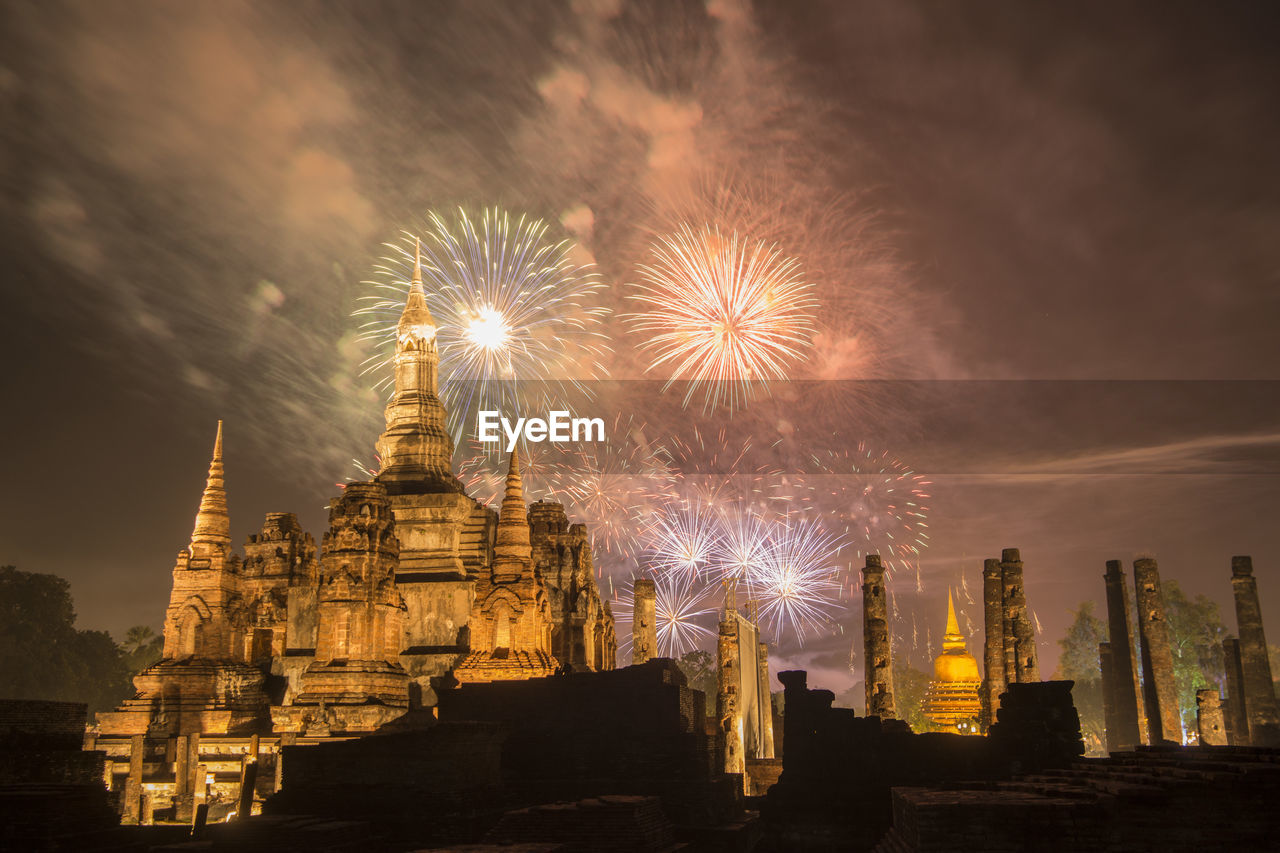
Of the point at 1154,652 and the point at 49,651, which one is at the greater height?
the point at 49,651

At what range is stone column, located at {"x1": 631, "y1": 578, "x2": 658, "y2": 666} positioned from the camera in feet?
128

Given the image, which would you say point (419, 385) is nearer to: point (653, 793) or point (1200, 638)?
point (653, 793)

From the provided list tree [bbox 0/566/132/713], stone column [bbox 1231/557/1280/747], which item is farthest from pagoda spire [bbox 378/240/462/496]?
tree [bbox 0/566/132/713]

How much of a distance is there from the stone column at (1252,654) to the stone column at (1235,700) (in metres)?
0.36

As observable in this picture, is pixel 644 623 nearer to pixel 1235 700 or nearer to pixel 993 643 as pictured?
pixel 993 643

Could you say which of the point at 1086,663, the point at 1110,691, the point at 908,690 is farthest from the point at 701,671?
the point at 1110,691

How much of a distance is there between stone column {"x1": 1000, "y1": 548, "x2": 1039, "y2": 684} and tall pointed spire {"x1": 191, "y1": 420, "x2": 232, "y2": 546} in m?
23.7

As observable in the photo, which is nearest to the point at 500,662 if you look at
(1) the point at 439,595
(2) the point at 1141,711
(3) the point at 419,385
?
(1) the point at 439,595

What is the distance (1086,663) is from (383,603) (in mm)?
57094

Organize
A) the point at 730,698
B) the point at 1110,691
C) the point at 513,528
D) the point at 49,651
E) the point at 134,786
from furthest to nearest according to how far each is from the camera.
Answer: the point at 49,651 < the point at 1110,691 < the point at 730,698 < the point at 513,528 < the point at 134,786

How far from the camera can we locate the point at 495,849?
14.4m

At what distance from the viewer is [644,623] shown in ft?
128

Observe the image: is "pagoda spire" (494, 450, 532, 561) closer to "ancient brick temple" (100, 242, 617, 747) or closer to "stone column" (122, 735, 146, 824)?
"ancient brick temple" (100, 242, 617, 747)

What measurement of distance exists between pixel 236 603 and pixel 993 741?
825 inches
